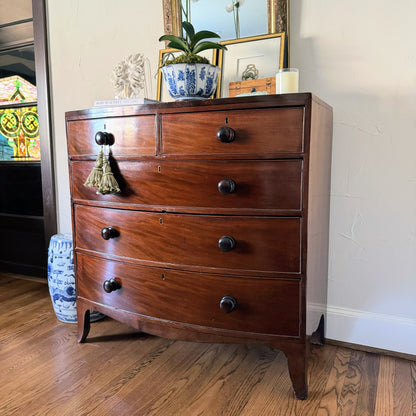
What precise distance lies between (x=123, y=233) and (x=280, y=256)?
0.59 m

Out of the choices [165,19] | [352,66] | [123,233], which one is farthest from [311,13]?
[123,233]

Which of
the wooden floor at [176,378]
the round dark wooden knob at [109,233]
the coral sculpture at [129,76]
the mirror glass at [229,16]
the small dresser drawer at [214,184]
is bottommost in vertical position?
the wooden floor at [176,378]

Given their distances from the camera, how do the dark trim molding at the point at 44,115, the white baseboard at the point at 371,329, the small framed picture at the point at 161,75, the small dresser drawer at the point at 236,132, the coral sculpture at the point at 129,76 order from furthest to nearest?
the dark trim molding at the point at 44,115
the small framed picture at the point at 161,75
the coral sculpture at the point at 129,76
the white baseboard at the point at 371,329
the small dresser drawer at the point at 236,132

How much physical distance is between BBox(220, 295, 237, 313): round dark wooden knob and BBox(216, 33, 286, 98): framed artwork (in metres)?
0.93

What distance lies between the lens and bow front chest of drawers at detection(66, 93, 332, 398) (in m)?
1.22

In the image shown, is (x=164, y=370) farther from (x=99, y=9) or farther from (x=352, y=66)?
(x=99, y=9)

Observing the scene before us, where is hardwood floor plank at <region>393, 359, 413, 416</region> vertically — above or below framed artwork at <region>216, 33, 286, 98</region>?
below

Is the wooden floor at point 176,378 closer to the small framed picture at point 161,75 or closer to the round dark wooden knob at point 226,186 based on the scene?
the round dark wooden knob at point 226,186

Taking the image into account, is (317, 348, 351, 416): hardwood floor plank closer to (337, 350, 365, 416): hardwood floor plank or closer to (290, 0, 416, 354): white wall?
(337, 350, 365, 416): hardwood floor plank

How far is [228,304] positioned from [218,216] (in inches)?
11.4

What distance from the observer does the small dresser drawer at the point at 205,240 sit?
49.3 inches

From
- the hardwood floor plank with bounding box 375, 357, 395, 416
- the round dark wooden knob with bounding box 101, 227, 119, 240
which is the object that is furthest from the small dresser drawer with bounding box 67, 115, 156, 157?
the hardwood floor plank with bounding box 375, 357, 395, 416

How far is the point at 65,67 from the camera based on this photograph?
223cm

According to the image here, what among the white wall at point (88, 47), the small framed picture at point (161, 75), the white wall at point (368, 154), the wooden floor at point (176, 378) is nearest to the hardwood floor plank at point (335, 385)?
the wooden floor at point (176, 378)
